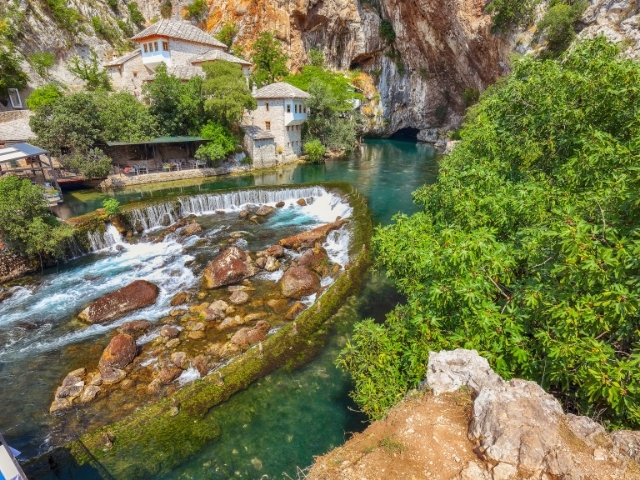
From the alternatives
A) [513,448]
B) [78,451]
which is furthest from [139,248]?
[513,448]

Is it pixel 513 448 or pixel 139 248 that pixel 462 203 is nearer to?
pixel 513 448

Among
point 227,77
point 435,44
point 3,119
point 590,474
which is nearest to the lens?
point 590,474

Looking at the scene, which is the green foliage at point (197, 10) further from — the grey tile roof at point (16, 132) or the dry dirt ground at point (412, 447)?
the dry dirt ground at point (412, 447)

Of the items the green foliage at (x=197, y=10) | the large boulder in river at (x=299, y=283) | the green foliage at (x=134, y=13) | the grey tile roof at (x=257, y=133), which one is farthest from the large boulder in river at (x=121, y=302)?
the green foliage at (x=134, y=13)

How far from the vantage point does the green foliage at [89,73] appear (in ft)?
127

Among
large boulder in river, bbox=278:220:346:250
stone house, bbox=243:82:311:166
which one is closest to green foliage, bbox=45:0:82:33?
stone house, bbox=243:82:311:166

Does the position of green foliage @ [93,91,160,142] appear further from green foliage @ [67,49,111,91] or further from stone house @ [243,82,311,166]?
green foliage @ [67,49,111,91]

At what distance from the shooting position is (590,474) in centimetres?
389

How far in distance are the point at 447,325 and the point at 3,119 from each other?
39.8 m

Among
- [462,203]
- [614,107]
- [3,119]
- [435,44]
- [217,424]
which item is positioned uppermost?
[435,44]

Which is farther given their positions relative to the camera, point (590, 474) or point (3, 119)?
point (3, 119)

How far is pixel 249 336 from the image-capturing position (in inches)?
493

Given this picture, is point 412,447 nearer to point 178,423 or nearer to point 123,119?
point 178,423

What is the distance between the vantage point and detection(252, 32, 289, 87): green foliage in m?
47.2
